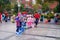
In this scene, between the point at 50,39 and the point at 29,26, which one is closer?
the point at 50,39

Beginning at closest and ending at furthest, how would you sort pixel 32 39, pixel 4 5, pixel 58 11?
pixel 32 39, pixel 58 11, pixel 4 5

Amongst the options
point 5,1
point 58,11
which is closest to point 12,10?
point 5,1

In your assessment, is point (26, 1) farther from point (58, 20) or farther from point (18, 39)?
point (18, 39)

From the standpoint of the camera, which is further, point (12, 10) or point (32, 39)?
point (12, 10)

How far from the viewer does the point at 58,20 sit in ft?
98.7

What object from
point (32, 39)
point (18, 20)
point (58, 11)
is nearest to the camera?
point (32, 39)

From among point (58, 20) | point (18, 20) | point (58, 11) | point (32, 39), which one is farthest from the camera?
point (58, 11)

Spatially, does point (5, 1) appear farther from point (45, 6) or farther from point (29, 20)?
point (29, 20)

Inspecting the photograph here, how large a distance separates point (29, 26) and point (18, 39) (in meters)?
8.02

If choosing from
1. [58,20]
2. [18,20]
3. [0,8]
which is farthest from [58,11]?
[18,20]

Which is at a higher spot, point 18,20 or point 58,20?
point 18,20

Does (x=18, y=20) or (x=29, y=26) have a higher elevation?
(x=18, y=20)

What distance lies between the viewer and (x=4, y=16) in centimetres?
3045

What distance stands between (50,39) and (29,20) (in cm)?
797
